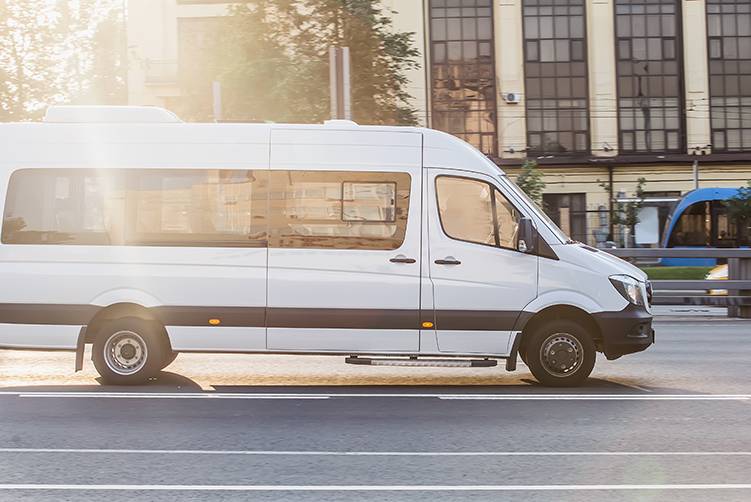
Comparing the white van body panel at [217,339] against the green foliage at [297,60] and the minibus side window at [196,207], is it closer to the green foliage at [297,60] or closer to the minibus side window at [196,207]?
the minibus side window at [196,207]

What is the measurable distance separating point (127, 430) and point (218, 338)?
2.00 metres

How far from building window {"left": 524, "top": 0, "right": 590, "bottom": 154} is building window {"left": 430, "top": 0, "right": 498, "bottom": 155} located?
1.73 m

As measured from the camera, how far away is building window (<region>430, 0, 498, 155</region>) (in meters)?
38.5

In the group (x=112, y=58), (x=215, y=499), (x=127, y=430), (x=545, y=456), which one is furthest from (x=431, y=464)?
(x=112, y=58)

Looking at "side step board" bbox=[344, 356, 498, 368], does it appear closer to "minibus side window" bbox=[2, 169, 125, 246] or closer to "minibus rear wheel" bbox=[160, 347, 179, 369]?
"minibus rear wheel" bbox=[160, 347, 179, 369]

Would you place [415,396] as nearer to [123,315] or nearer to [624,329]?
[624,329]

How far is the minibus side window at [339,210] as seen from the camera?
8.04m

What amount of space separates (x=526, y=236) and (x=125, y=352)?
382 centimetres

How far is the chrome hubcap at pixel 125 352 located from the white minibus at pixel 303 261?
13 mm

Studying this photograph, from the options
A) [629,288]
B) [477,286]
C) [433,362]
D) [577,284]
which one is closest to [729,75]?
[629,288]

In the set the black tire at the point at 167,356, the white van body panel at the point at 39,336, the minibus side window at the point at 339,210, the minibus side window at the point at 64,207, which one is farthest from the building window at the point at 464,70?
the white van body panel at the point at 39,336

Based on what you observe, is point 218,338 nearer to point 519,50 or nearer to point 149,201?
point 149,201

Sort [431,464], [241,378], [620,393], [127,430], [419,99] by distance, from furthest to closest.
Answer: [419,99] < [241,378] < [620,393] < [127,430] < [431,464]

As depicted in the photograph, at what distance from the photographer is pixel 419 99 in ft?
126
